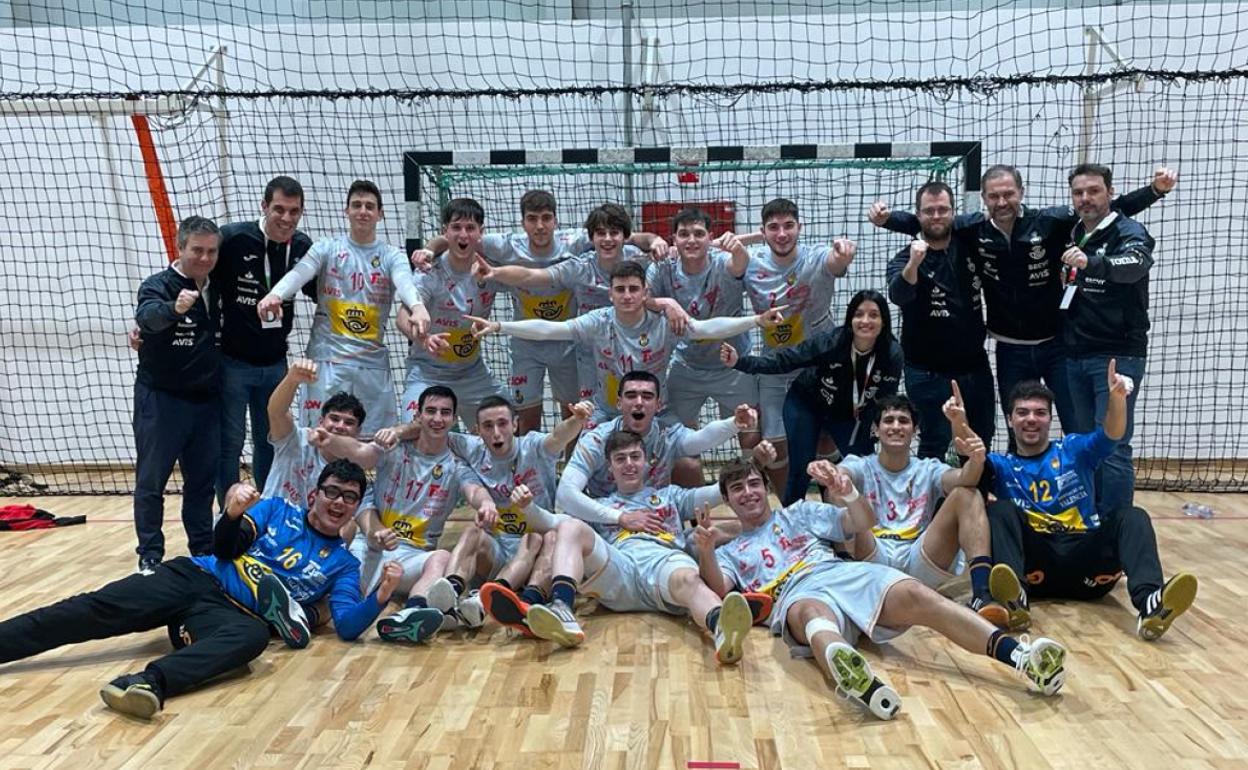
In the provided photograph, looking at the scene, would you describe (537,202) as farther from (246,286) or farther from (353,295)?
(246,286)

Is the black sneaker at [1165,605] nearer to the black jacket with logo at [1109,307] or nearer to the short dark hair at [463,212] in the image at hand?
the black jacket with logo at [1109,307]

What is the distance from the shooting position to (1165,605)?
12.8ft

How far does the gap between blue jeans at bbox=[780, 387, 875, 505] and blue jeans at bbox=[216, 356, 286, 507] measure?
2.69m

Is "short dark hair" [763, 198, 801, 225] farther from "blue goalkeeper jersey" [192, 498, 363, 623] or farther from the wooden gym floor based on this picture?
"blue goalkeeper jersey" [192, 498, 363, 623]

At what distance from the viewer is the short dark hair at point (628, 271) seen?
16.6ft

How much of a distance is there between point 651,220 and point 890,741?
17.7 ft

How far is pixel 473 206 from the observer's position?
5438 millimetres

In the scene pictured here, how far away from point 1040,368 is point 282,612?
390 cm

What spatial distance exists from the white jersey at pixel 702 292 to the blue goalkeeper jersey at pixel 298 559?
7.28ft

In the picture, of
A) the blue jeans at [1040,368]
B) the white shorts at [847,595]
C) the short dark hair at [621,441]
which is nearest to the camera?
the white shorts at [847,595]

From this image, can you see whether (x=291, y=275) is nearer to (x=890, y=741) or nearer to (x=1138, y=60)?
(x=890, y=741)

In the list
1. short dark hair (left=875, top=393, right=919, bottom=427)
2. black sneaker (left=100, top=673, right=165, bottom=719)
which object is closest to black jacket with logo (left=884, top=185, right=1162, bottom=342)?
short dark hair (left=875, top=393, right=919, bottom=427)

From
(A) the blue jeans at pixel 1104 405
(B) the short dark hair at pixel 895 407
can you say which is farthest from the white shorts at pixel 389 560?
(A) the blue jeans at pixel 1104 405

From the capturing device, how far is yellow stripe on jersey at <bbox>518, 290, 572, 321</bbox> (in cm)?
573
